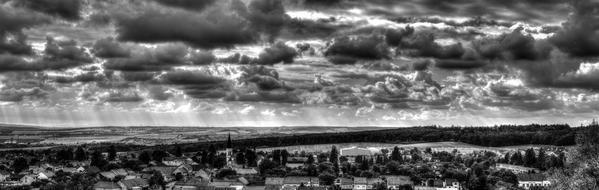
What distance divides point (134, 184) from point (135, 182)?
102 cm

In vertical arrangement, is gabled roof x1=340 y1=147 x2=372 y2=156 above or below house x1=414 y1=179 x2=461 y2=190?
above

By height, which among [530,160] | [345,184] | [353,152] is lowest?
[345,184]

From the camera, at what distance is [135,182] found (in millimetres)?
100375

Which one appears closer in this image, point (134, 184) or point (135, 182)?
point (134, 184)

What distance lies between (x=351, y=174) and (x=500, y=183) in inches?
1078

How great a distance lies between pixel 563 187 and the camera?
100 feet

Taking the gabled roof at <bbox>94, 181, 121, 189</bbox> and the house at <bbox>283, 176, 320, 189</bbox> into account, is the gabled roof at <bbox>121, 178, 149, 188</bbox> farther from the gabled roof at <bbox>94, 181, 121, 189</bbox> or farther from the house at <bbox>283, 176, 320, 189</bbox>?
the house at <bbox>283, 176, 320, 189</bbox>

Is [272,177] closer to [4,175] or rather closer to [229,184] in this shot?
[229,184]

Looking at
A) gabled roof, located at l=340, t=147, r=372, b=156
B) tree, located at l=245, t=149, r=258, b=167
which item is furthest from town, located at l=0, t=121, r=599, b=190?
gabled roof, located at l=340, t=147, r=372, b=156

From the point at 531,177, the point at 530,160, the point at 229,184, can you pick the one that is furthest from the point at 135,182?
the point at 530,160

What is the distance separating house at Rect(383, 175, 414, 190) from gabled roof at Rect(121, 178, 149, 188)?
36869 millimetres

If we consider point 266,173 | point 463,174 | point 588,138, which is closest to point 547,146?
point 463,174

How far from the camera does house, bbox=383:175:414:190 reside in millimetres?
100256

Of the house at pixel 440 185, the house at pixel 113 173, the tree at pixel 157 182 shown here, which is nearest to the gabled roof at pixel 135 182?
the tree at pixel 157 182
